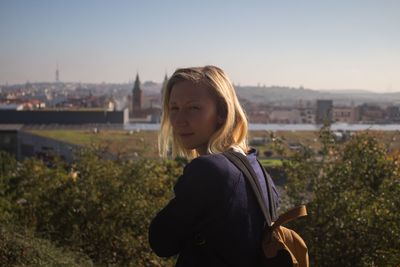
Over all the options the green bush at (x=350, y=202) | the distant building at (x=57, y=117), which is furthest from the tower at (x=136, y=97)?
the green bush at (x=350, y=202)

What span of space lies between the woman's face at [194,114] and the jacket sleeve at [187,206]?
9.5 inches

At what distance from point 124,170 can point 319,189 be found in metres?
3.15

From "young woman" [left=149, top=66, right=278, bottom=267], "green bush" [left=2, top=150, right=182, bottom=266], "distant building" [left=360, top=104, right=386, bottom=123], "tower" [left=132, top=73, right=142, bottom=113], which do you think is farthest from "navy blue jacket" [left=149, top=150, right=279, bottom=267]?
"tower" [left=132, top=73, right=142, bottom=113]

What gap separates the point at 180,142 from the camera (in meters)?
1.60

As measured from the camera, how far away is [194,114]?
1.48 m

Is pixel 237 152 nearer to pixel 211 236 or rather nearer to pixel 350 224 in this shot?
pixel 211 236

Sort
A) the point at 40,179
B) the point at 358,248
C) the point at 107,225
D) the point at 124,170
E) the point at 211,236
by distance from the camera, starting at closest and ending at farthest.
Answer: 1. the point at 211,236
2. the point at 358,248
3. the point at 107,225
4. the point at 124,170
5. the point at 40,179

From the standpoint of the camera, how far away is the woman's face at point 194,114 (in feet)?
4.81

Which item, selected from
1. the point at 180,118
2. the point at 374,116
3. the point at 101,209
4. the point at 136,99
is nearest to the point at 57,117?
the point at 136,99

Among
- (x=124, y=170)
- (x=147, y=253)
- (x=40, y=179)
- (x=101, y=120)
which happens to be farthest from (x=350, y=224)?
Result: (x=101, y=120)

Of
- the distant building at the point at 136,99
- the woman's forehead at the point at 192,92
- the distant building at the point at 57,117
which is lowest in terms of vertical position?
the distant building at the point at 57,117

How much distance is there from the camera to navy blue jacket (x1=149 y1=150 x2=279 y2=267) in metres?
1.25

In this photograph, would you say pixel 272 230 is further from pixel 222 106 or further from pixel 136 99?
pixel 136 99

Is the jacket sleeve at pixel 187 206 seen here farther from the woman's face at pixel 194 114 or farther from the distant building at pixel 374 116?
the distant building at pixel 374 116
